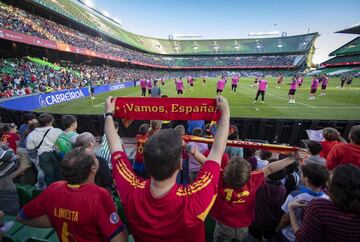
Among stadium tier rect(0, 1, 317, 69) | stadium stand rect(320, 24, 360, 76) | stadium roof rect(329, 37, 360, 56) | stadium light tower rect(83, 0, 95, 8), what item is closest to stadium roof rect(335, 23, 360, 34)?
stadium stand rect(320, 24, 360, 76)

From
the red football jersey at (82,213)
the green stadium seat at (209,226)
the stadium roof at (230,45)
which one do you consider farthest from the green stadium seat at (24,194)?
the stadium roof at (230,45)

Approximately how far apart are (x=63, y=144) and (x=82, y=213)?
2881 millimetres

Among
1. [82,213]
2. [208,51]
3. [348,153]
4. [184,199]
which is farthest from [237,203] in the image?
[208,51]

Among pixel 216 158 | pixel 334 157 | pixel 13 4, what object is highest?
pixel 13 4

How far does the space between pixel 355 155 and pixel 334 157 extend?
296mm

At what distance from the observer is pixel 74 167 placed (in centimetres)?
197

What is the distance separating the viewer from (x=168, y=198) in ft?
4.84

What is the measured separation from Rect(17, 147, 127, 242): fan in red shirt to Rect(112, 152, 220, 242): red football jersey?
36 centimetres

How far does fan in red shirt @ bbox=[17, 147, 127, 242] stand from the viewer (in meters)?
1.88

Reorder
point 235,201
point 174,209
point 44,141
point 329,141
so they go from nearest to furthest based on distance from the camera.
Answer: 1. point 174,209
2. point 235,201
3. point 44,141
4. point 329,141

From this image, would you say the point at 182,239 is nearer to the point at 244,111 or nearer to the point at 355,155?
the point at 355,155

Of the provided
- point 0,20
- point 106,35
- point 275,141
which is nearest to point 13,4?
point 0,20

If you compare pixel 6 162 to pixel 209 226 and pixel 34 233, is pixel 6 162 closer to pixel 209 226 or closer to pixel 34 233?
pixel 34 233

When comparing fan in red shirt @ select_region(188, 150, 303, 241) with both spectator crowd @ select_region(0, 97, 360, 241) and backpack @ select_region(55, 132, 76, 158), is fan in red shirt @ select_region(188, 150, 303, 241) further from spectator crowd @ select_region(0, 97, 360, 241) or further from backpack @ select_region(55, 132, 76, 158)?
backpack @ select_region(55, 132, 76, 158)
